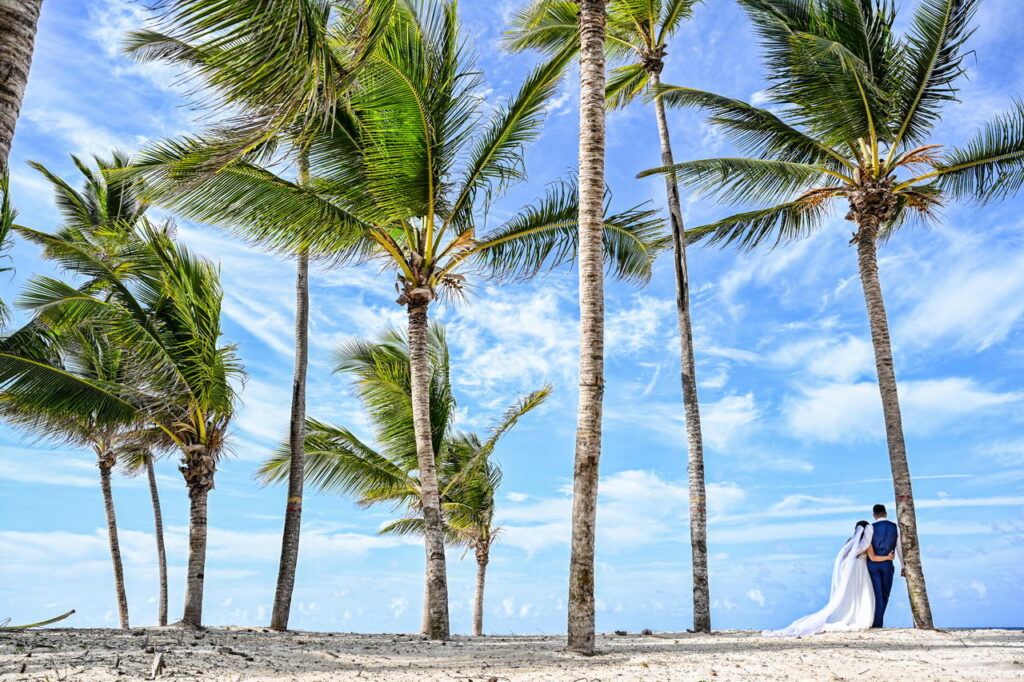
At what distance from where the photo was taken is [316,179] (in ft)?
40.2


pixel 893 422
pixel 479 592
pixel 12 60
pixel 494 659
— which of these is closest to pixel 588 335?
pixel 494 659

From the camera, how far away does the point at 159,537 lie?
1903cm

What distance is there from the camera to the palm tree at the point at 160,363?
479 inches

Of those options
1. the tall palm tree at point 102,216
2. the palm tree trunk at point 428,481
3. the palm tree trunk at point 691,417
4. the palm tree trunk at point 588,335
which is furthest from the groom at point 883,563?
the tall palm tree at point 102,216

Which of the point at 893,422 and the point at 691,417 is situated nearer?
the point at 893,422

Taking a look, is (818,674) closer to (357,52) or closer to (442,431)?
(357,52)

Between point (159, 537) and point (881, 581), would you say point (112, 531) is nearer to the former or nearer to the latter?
point (159, 537)

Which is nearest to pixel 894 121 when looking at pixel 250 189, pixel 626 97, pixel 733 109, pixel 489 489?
pixel 733 109

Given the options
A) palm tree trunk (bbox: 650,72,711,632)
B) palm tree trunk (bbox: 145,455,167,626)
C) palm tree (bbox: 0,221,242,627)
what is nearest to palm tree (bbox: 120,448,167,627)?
palm tree trunk (bbox: 145,455,167,626)

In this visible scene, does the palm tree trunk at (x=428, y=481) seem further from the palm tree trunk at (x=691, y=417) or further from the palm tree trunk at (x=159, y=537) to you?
the palm tree trunk at (x=159, y=537)

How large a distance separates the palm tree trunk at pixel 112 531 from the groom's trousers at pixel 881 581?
16658mm

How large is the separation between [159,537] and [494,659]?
14.4 metres

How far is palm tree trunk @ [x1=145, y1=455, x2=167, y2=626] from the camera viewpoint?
727 inches

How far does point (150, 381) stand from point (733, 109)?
11400 mm
